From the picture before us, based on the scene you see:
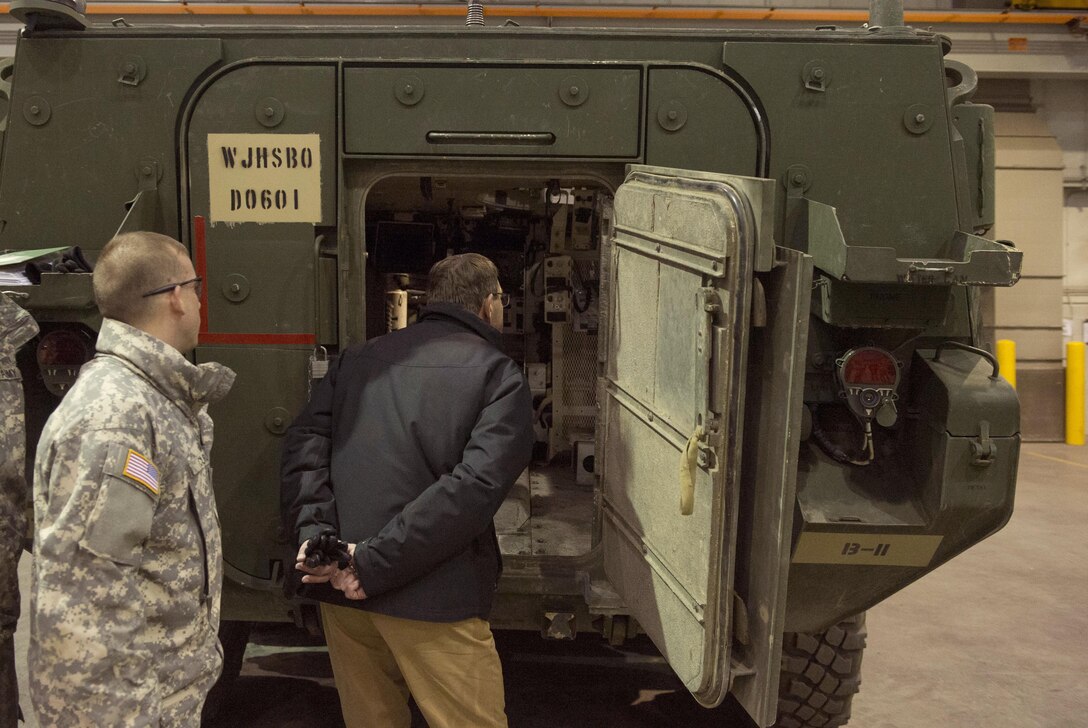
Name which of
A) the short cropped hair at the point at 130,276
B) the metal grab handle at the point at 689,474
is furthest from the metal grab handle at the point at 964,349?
the short cropped hair at the point at 130,276

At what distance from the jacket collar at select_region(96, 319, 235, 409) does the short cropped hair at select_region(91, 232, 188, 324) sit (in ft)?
0.15

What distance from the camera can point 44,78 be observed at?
12.4ft

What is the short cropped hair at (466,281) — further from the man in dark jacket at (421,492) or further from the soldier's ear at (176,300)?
the soldier's ear at (176,300)

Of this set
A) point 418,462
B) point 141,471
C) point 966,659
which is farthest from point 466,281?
point 966,659

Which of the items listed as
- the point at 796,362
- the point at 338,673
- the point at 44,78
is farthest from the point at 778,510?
the point at 44,78

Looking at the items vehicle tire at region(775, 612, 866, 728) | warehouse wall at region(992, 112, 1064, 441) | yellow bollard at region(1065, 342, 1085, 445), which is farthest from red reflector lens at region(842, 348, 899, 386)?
yellow bollard at region(1065, 342, 1085, 445)

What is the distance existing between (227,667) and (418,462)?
1914 millimetres

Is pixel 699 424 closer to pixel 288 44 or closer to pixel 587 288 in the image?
pixel 288 44

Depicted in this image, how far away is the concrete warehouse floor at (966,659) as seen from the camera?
459cm

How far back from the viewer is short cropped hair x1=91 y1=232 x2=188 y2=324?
2.55 m

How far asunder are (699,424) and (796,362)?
334mm

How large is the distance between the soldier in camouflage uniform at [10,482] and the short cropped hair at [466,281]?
1.19 metres

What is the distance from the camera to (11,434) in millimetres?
2846

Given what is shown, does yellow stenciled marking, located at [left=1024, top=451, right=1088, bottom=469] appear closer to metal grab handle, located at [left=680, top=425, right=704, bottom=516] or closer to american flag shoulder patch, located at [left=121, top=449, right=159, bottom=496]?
metal grab handle, located at [left=680, top=425, right=704, bottom=516]
